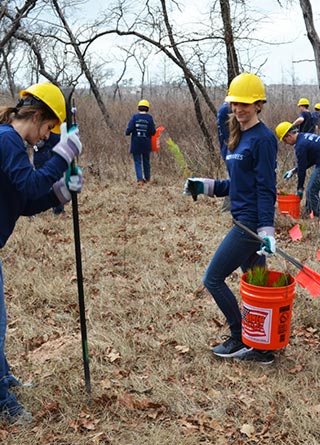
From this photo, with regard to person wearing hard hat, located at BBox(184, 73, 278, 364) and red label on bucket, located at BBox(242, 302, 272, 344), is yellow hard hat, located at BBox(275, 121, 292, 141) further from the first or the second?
red label on bucket, located at BBox(242, 302, 272, 344)

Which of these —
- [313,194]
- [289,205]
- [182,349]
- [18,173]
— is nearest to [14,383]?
[182,349]

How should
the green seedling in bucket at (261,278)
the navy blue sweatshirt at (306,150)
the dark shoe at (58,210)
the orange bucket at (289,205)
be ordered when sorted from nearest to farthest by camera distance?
the green seedling in bucket at (261,278) < the navy blue sweatshirt at (306,150) < the orange bucket at (289,205) < the dark shoe at (58,210)

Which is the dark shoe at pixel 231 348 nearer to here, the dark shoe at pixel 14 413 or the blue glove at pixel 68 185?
the dark shoe at pixel 14 413

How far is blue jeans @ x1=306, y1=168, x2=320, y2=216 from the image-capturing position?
7.39m

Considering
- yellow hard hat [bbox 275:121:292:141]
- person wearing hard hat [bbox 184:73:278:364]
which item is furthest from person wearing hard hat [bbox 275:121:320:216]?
person wearing hard hat [bbox 184:73:278:364]

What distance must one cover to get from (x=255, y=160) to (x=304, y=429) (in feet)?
5.46

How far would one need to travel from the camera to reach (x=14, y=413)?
119 inches

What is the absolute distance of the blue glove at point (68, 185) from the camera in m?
2.76

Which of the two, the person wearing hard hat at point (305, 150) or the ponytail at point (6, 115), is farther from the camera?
the person wearing hard hat at point (305, 150)

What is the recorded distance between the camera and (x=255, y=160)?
10.5 ft

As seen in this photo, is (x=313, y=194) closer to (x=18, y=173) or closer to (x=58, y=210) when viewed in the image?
(x=58, y=210)

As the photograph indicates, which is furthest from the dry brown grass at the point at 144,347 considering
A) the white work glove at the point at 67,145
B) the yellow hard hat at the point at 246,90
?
the white work glove at the point at 67,145

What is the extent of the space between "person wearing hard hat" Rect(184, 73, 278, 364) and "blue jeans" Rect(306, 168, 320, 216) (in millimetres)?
4241

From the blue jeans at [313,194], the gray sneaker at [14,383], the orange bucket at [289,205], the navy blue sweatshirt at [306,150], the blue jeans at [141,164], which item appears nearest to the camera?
the gray sneaker at [14,383]
